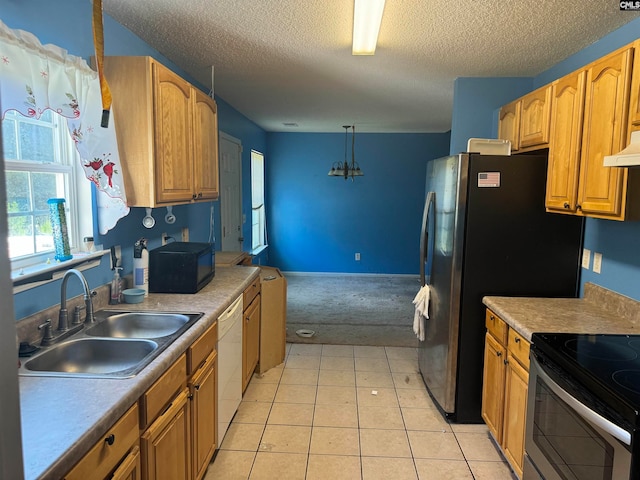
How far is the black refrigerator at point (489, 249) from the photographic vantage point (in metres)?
2.69

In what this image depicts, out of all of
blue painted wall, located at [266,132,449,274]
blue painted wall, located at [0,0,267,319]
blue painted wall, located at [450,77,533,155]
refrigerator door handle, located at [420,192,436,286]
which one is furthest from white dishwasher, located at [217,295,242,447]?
blue painted wall, located at [266,132,449,274]

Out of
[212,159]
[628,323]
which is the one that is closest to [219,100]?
[212,159]

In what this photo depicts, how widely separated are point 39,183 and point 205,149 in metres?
1.16

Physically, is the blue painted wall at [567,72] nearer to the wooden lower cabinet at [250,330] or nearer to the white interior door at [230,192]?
the wooden lower cabinet at [250,330]

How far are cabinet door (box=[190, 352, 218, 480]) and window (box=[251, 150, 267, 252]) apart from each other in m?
4.17

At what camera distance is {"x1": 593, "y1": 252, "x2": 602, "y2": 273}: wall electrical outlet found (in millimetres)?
2525

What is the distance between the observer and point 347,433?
9.00 feet

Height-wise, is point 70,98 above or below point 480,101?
below

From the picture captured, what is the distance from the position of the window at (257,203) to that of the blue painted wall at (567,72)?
3378 millimetres

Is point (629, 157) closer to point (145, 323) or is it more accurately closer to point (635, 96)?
point (635, 96)

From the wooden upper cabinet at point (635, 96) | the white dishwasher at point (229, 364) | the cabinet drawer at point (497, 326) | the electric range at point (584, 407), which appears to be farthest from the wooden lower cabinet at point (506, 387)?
the white dishwasher at point (229, 364)

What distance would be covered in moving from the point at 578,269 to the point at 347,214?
4861 mm

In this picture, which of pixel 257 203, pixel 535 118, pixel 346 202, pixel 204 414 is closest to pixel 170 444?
pixel 204 414

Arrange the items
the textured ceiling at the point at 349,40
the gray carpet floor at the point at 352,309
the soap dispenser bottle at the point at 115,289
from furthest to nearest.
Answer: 1. the gray carpet floor at the point at 352,309
2. the soap dispenser bottle at the point at 115,289
3. the textured ceiling at the point at 349,40
